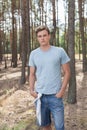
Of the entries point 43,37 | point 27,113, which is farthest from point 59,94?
point 27,113

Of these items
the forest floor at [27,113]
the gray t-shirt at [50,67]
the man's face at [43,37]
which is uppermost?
the man's face at [43,37]

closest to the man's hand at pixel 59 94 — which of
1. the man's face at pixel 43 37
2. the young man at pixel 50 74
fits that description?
the young man at pixel 50 74

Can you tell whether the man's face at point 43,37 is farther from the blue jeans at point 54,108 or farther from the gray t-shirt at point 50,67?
the blue jeans at point 54,108

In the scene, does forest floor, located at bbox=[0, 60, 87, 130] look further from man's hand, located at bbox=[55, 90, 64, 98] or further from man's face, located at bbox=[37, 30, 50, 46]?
man's face, located at bbox=[37, 30, 50, 46]

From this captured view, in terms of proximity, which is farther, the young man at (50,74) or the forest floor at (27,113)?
the forest floor at (27,113)

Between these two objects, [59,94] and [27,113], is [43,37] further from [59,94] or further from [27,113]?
[27,113]

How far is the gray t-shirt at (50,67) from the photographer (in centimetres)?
464

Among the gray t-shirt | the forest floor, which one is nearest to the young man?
the gray t-shirt

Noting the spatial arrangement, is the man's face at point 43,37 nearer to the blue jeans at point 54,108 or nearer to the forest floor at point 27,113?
the blue jeans at point 54,108

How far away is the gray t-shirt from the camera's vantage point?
4.64 m

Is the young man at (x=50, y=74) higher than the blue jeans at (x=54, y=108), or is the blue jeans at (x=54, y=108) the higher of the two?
the young man at (x=50, y=74)

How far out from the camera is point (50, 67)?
15.3ft

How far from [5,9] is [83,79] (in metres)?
19.0

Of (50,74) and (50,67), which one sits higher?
(50,67)
